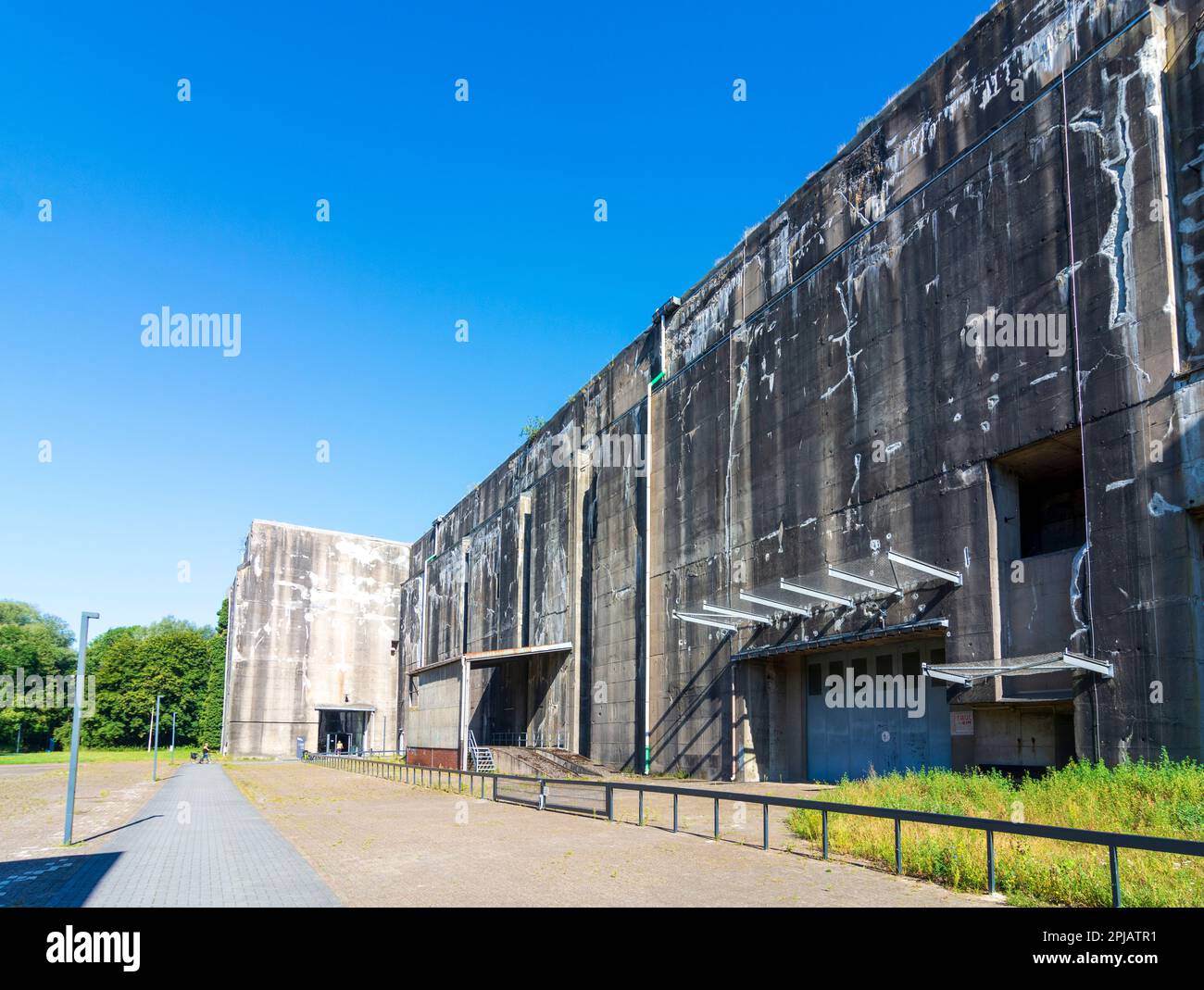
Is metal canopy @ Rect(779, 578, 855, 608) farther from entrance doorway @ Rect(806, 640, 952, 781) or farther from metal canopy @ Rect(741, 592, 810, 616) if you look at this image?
entrance doorway @ Rect(806, 640, 952, 781)

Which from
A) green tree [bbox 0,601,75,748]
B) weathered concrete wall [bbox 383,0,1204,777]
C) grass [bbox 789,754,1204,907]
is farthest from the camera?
green tree [bbox 0,601,75,748]

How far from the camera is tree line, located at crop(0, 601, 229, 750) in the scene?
84.5m

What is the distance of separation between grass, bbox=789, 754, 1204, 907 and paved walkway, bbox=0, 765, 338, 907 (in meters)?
6.64

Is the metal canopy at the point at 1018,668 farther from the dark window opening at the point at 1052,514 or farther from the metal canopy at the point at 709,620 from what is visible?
the metal canopy at the point at 709,620

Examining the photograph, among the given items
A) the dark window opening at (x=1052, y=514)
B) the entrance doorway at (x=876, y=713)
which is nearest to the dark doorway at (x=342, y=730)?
the entrance doorway at (x=876, y=713)

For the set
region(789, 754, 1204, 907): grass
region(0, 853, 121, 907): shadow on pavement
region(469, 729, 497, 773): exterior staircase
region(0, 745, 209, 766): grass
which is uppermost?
region(789, 754, 1204, 907): grass

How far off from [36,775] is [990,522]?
146 feet

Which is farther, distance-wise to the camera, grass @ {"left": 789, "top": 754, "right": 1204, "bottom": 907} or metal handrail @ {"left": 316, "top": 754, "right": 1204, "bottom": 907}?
grass @ {"left": 789, "top": 754, "right": 1204, "bottom": 907}

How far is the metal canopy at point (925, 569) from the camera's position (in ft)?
69.2

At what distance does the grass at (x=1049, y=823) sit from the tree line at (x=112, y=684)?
83557mm

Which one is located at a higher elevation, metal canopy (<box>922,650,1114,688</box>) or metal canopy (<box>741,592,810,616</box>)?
metal canopy (<box>741,592,810,616</box>)

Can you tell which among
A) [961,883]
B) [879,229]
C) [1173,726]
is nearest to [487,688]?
[879,229]

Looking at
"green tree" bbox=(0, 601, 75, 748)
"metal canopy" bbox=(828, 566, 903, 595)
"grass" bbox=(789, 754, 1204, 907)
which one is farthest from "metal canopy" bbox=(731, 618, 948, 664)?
"green tree" bbox=(0, 601, 75, 748)
